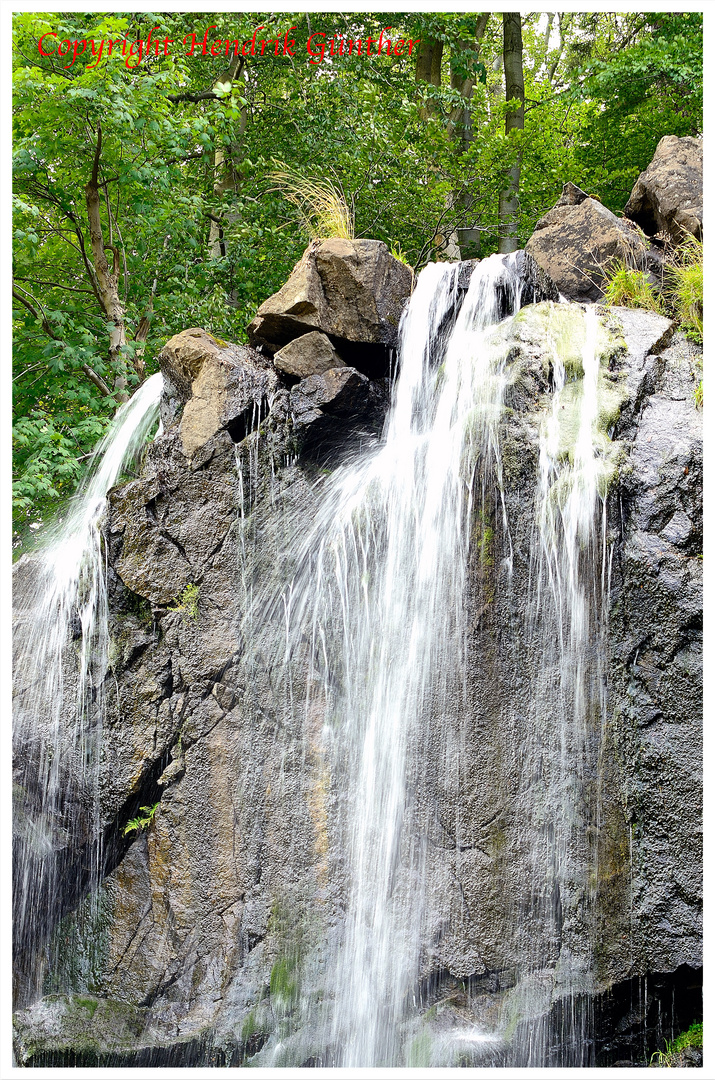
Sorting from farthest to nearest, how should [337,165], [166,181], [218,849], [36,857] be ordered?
[337,165]
[166,181]
[36,857]
[218,849]

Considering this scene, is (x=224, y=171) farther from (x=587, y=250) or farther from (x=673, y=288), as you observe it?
(x=673, y=288)

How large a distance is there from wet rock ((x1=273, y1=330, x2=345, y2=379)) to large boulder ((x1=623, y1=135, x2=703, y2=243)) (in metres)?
3.04

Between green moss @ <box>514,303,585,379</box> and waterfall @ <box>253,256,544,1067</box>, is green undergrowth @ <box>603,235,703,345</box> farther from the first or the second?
waterfall @ <box>253,256,544,1067</box>

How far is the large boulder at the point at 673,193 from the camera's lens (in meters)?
6.68

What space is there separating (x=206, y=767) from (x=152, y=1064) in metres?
1.68

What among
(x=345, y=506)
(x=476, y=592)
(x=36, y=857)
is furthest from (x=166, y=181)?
(x=36, y=857)

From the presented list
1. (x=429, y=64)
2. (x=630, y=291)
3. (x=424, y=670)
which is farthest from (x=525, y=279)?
(x=429, y=64)

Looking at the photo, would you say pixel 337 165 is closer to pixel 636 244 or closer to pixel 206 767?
pixel 636 244

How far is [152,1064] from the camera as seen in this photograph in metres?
4.65

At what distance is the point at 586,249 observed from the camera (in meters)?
6.77

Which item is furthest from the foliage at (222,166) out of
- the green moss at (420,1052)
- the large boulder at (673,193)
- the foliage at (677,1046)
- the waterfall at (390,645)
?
the foliage at (677,1046)

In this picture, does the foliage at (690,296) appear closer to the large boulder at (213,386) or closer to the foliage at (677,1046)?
the large boulder at (213,386)

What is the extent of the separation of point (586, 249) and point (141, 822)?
18.6ft

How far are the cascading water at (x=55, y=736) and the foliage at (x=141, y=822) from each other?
0.22m
